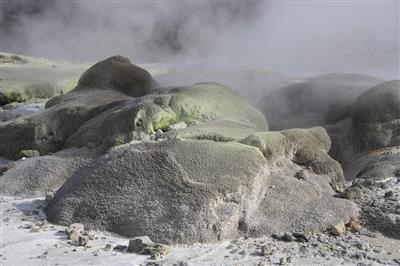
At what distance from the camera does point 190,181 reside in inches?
137

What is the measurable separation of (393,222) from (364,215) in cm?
16

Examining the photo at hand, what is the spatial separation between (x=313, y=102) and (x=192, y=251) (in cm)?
429

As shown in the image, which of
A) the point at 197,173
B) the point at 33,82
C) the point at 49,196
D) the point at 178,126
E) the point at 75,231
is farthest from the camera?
the point at 33,82

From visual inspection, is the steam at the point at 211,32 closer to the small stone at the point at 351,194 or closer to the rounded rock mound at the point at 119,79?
the rounded rock mound at the point at 119,79

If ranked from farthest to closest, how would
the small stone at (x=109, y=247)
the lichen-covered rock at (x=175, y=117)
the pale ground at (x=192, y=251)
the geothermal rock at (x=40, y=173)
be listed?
the lichen-covered rock at (x=175, y=117) < the geothermal rock at (x=40, y=173) < the small stone at (x=109, y=247) < the pale ground at (x=192, y=251)

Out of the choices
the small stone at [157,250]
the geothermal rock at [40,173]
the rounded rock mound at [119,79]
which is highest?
the rounded rock mound at [119,79]

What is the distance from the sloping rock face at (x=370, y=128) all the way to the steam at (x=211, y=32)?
814cm

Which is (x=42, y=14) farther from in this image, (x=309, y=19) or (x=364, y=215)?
(x=364, y=215)

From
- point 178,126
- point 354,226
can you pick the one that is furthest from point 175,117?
point 354,226

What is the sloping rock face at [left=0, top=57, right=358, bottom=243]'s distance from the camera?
3.36 m

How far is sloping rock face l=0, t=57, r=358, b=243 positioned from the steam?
10160 mm

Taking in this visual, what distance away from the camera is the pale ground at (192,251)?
2.98 metres

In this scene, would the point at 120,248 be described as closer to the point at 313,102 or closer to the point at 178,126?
the point at 178,126

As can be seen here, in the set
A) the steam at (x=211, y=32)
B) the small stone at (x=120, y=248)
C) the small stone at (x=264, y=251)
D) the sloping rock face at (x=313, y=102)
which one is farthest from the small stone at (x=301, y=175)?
the steam at (x=211, y=32)
